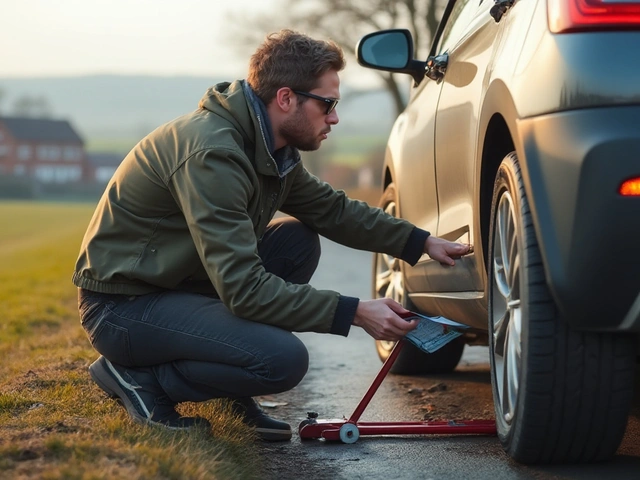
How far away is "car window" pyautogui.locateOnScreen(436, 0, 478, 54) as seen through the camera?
3944 millimetres

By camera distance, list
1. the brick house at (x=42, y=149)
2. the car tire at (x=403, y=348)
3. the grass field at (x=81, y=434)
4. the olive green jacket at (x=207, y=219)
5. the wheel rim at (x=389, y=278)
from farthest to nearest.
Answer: the brick house at (x=42, y=149) → the car tire at (x=403, y=348) → the wheel rim at (x=389, y=278) → the olive green jacket at (x=207, y=219) → the grass field at (x=81, y=434)

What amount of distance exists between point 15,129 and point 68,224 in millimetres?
91792

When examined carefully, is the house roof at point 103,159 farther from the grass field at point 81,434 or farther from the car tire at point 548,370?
the car tire at point 548,370

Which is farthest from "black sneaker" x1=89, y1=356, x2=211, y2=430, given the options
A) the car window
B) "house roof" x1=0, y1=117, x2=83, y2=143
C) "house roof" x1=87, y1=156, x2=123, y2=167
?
"house roof" x1=0, y1=117, x2=83, y2=143

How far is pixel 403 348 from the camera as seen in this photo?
5.04 m

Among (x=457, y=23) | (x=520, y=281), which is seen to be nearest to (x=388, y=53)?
(x=457, y=23)

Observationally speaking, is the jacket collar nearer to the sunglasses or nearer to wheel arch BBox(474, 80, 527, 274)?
the sunglasses

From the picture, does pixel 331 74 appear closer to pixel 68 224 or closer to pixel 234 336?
pixel 234 336

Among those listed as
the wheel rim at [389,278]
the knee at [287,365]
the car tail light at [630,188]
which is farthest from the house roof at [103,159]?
the car tail light at [630,188]

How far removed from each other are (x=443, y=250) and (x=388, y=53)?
1.16 metres

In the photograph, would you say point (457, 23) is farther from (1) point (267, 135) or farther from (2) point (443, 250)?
(1) point (267, 135)

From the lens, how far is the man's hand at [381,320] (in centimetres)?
335

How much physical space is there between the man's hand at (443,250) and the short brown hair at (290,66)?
769mm

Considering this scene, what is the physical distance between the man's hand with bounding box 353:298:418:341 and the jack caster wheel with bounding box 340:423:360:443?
0.41 meters
